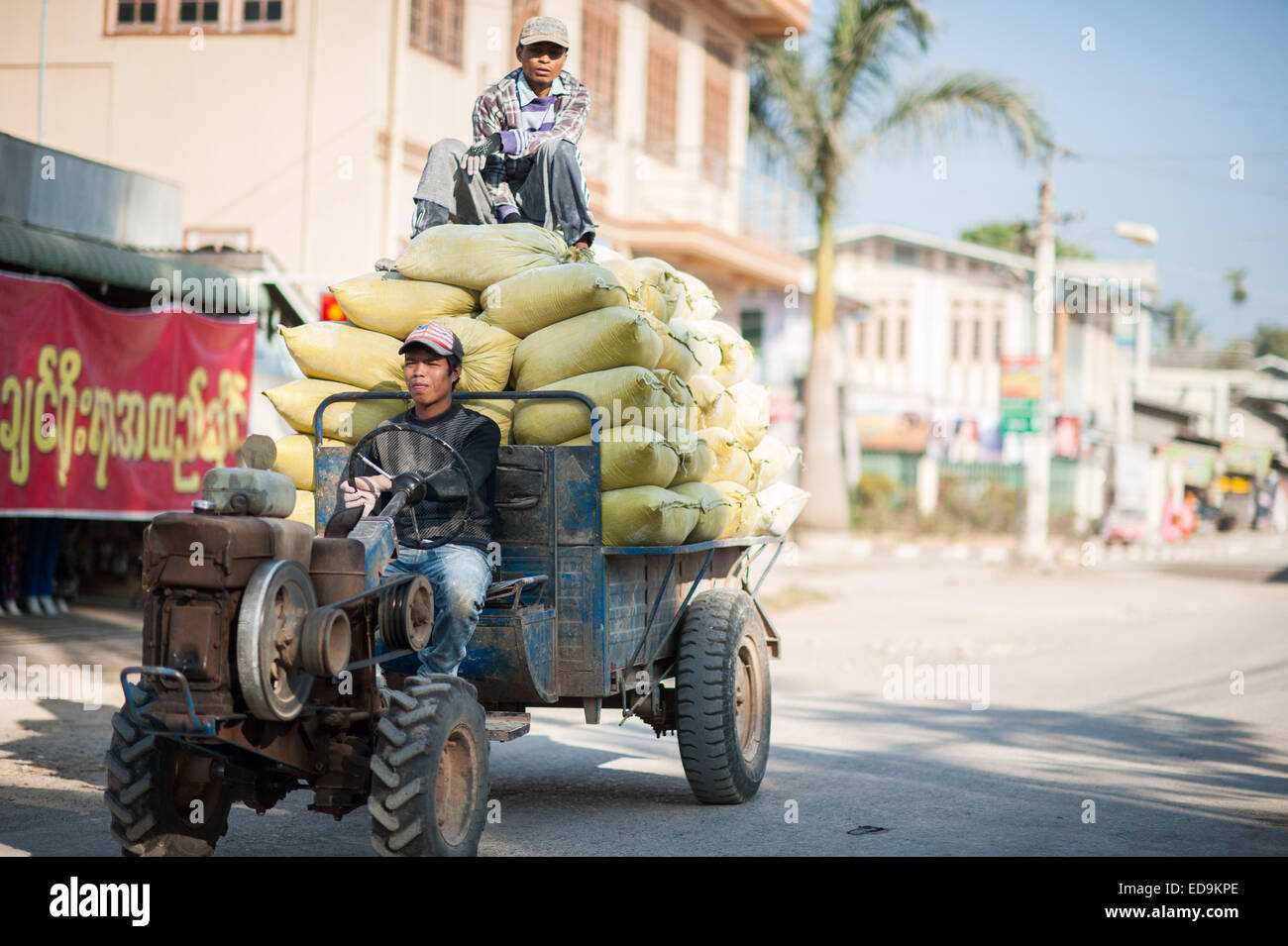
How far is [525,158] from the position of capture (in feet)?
27.0

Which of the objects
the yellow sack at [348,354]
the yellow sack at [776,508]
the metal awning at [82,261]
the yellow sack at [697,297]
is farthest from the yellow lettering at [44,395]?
the yellow sack at [776,508]

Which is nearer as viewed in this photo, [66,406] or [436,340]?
[436,340]

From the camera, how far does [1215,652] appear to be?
15.4m

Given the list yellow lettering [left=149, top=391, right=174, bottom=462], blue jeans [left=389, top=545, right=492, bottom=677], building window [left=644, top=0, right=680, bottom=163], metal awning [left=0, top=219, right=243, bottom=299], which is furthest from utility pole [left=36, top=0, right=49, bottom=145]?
blue jeans [left=389, top=545, right=492, bottom=677]

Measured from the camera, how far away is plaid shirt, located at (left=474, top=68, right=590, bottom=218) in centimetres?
823

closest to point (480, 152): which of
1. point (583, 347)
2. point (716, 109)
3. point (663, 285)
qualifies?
point (663, 285)

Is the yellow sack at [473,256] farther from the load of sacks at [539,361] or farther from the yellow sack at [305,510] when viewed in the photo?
the yellow sack at [305,510]

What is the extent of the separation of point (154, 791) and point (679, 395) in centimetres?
317

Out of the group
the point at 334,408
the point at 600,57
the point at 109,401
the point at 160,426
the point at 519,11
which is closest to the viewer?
the point at 334,408

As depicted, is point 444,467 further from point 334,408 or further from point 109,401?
point 109,401

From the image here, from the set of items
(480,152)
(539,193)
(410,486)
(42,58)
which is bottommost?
(410,486)

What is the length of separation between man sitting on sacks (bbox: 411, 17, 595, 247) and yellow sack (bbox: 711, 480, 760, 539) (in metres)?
1.61

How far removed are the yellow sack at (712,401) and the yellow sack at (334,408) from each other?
5.87 feet
